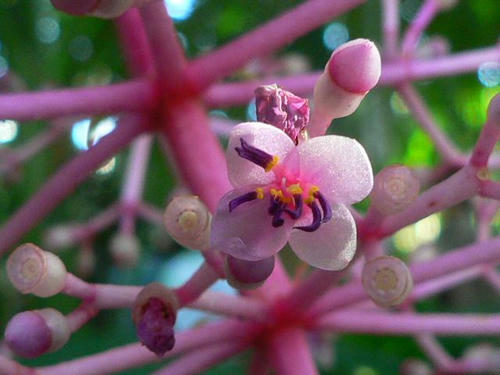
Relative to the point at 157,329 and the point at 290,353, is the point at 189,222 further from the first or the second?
the point at 290,353

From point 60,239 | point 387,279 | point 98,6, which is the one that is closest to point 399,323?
point 387,279

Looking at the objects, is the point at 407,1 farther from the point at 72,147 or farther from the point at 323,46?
the point at 72,147

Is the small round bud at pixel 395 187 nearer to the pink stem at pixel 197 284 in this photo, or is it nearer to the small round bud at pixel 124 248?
the pink stem at pixel 197 284

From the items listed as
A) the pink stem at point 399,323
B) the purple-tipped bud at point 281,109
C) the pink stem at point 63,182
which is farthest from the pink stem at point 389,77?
the purple-tipped bud at point 281,109

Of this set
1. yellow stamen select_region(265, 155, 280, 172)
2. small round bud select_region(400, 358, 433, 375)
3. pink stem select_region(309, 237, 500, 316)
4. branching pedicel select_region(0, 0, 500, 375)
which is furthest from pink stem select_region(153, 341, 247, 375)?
small round bud select_region(400, 358, 433, 375)

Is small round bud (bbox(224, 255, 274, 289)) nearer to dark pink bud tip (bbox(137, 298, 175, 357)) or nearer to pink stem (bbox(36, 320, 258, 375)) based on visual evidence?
dark pink bud tip (bbox(137, 298, 175, 357))

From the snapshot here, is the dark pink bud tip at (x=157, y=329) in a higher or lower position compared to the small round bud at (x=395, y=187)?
lower
